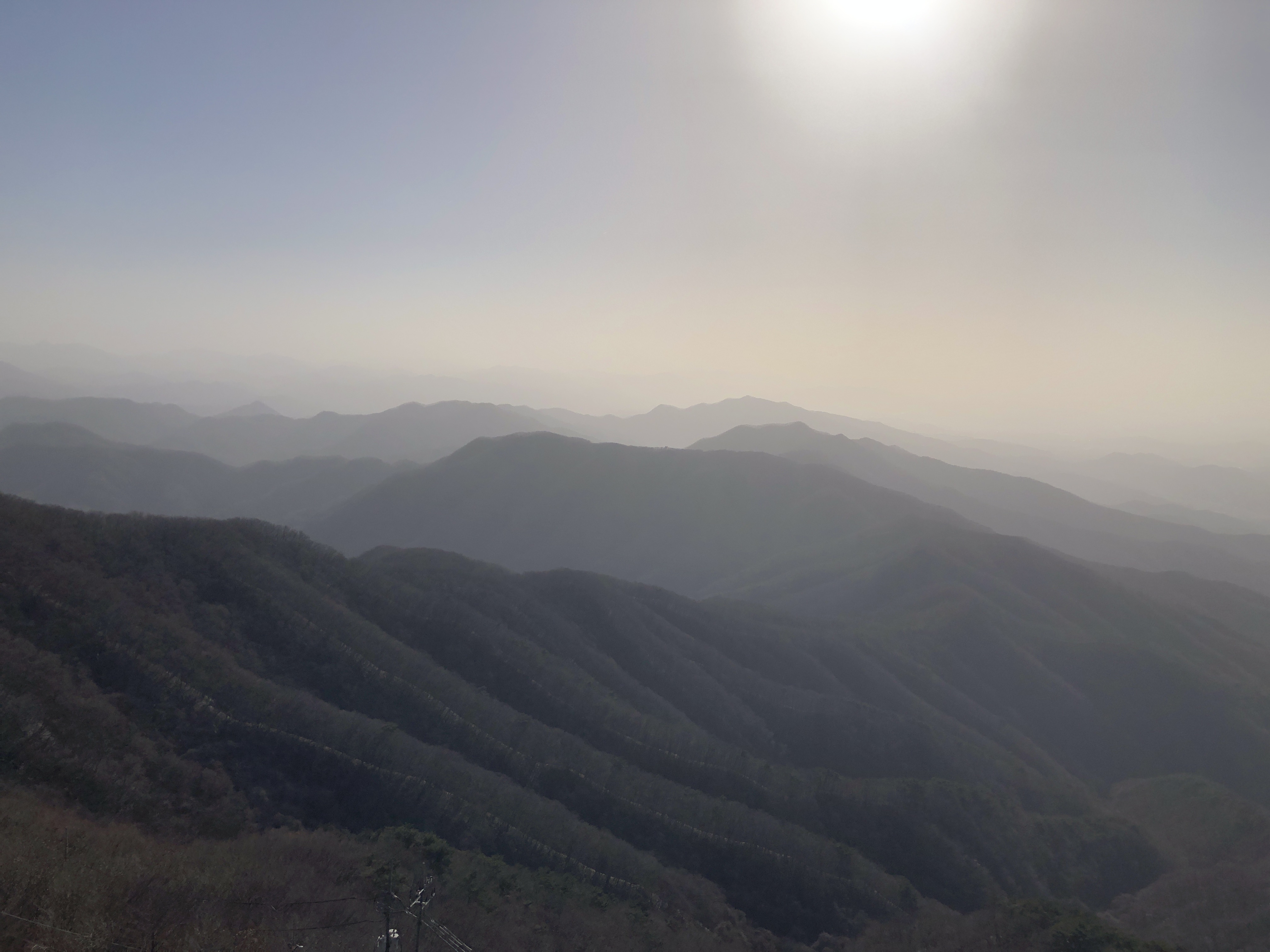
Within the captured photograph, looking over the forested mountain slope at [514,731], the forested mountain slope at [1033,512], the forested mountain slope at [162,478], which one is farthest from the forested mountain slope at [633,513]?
the forested mountain slope at [514,731]

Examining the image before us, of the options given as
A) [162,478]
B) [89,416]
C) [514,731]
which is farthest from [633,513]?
[89,416]

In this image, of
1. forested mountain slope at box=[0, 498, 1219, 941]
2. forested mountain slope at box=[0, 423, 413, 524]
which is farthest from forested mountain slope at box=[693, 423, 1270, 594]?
forested mountain slope at box=[0, 498, 1219, 941]

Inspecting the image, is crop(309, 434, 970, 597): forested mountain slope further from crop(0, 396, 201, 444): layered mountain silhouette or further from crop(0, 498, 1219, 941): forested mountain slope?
crop(0, 396, 201, 444): layered mountain silhouette

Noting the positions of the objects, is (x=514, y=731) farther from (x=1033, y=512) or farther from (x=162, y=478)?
(x=1033, y=512)

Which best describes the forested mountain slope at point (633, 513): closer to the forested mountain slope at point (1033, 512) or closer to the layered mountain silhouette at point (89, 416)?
the forested mountain slope at point (1033, 512)

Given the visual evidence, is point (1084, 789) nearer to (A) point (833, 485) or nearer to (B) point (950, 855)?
(B) point (950, 855)
